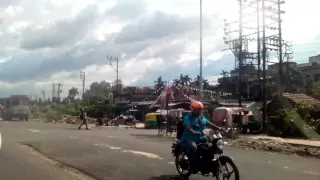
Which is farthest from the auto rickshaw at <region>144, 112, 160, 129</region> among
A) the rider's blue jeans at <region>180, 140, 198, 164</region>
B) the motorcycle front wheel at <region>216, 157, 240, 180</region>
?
the motorcycle front wheel at <region>216, 157, 240, 180</region>

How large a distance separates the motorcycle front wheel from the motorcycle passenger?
594 mm

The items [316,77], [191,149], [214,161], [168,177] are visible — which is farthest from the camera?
[316,77]

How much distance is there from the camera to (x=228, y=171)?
753 cm

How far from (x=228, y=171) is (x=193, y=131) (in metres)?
1.10

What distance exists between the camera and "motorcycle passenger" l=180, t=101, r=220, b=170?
802cm

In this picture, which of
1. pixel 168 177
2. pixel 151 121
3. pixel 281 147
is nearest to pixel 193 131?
pixel 168 177

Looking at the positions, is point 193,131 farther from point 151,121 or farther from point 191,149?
point 151,121

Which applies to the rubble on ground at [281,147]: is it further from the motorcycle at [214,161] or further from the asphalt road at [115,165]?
the motorcycle at [214,161]

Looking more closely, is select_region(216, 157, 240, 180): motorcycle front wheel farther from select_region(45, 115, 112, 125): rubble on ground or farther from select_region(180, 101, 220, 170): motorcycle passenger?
select_region(45, 115, 112, 125): rubble on ground

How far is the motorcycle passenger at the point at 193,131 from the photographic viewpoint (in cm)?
802

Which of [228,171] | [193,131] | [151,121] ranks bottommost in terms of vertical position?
[228,171]

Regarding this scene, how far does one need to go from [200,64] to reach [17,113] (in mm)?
33761

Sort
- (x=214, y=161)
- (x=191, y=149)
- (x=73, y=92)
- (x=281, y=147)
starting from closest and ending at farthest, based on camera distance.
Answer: (x=214, y=161) < (x=191, y=149) < (x=281, y=147) < (x=73, y=92)

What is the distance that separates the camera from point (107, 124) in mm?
40938
